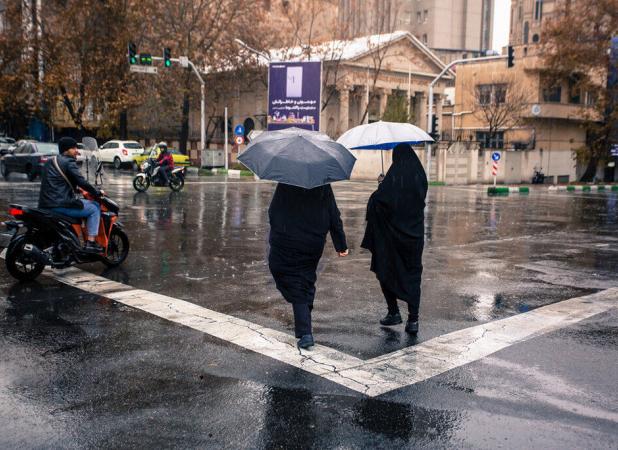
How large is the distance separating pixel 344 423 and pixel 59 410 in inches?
74.5

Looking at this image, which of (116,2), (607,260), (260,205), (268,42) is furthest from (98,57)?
(607,260)

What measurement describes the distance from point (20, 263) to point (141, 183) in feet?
52.1

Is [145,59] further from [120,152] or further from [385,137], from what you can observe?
[385,137]

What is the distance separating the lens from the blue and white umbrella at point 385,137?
6660mm

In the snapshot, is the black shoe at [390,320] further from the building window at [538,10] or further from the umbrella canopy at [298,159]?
the building window at [538,10]

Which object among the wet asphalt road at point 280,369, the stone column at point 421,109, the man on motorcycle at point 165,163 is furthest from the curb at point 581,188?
the stone column at point 421,109

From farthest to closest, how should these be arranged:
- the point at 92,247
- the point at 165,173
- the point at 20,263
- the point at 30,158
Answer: the point at 30,158, the point at 165,173, the point at 92,247, the point at 20,263

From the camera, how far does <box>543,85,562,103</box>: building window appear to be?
162ft

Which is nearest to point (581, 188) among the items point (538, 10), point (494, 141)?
point (494, 141)

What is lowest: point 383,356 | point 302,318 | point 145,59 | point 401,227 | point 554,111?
point 383,356

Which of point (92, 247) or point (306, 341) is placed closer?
point (306, 341)

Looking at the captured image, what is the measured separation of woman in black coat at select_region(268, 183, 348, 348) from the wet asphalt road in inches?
19.4

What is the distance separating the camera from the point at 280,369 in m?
5.38

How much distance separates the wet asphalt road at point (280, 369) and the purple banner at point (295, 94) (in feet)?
73.9
